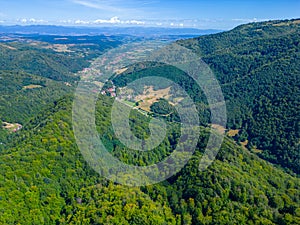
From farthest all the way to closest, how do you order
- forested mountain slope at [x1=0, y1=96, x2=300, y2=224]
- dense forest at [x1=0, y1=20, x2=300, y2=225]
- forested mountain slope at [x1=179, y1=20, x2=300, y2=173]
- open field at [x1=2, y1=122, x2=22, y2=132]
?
open field at [x1=2, y1=122, x2=22, y2=132], forested mountain slope at [x1=179, y1=20, x2=300, y2=173], dense forest at [x1=0, y1=20, x2=300, y2=225], forested mountain slope at [x1=0, y1=96, x2=300, y2=224]

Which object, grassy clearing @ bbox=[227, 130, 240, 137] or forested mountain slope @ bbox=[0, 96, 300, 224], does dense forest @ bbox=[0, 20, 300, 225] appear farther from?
grassy clearing @ bbox=[227, 130, 240, 137]

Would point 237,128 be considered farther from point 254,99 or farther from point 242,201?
point 242,201

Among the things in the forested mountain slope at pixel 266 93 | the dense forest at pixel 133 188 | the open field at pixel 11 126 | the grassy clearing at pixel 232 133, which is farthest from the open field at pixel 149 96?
the dense forest at pixel 133 188

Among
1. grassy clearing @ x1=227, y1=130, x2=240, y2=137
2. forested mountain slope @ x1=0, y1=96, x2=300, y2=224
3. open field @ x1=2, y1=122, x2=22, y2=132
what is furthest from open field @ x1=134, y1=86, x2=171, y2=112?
forested mountain slope @ x1=0, y1=96, x2=300, y2=224

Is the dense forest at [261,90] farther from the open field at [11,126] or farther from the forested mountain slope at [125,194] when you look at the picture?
the open field at [11,126]

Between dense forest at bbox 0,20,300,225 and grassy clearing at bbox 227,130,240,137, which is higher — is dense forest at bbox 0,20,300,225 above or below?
above

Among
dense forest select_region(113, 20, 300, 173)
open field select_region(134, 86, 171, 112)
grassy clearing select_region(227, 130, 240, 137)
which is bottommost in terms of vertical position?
grassy clearing select_region(227, 130, 240, 137)

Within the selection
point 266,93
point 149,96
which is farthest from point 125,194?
point 149,96

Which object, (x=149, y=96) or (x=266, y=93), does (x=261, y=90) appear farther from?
(x=149, y=96)
